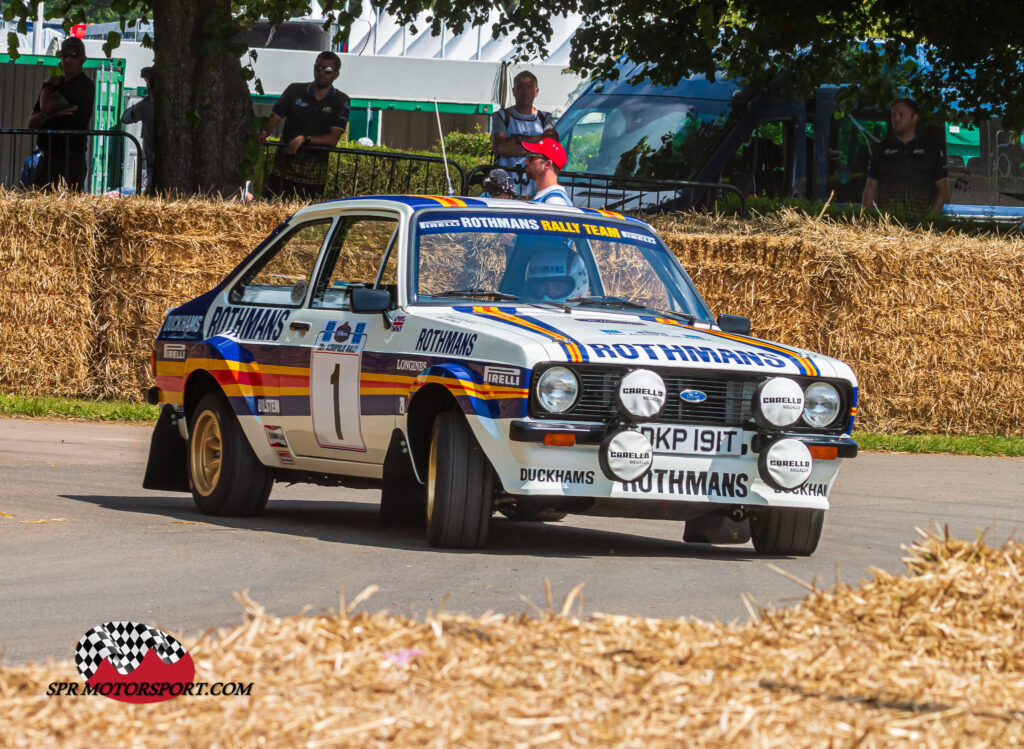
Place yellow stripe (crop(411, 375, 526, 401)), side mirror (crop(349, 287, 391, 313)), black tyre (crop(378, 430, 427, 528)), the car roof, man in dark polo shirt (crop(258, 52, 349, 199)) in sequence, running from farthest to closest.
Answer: man in dark polo shirt (crop(258, 52, 349, 199)) < the car roof < side mirror (crop(349, 287, 391, 313)) < black tyre (crop(378, 430, 427, 528)) < yellow stripe (crop(411, 375, 526, 401))

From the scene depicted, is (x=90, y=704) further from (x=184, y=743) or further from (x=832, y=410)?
(x=832, y=410)

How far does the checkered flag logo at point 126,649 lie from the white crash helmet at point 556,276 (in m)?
3.85

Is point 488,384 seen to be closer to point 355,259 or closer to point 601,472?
point 601,472

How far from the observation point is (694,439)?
284 inches

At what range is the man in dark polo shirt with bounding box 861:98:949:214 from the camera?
16.8 meters

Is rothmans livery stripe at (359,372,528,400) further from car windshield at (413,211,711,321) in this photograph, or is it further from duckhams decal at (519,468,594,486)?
car windshield at (413,211,711,321)

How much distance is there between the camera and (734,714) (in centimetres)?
377

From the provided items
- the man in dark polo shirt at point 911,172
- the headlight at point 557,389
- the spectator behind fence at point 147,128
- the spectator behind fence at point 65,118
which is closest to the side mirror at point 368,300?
the headlight at point 557,389

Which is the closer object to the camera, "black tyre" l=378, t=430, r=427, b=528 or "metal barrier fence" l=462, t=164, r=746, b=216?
"black tyre" l=378, t=430, r=427, b=528

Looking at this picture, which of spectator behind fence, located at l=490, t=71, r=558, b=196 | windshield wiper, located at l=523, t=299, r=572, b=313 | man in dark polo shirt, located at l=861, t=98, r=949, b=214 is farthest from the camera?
man in dark polo shirt, located at l=861, t=98, r=949, b=214

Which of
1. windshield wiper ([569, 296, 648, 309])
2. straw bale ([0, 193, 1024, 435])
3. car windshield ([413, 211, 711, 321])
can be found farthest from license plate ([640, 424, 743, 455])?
straw bale ([0, 193, 1024, 435])

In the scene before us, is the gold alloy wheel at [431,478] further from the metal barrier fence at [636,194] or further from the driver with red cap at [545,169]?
the metal barrier fence at [636,194]

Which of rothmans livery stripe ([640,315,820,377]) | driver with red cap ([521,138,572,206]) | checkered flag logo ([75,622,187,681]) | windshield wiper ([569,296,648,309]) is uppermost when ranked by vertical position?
driver with red cap ([521,138,572,206])

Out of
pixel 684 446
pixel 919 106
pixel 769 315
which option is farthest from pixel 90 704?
pixel 919 106
